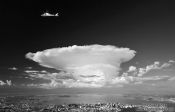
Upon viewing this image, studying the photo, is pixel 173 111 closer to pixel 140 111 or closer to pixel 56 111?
pixel 140 111

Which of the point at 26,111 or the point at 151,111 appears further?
the point at 151,111

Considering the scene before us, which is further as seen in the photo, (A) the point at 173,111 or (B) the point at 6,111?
(A) the point at 173,111

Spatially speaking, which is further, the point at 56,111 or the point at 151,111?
the point at 151,111

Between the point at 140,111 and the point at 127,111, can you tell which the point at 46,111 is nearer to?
the point at 127,111

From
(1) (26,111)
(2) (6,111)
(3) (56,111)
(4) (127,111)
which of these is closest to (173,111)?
(4) (127,111)

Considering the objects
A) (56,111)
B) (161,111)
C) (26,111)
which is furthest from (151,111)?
(26,111)

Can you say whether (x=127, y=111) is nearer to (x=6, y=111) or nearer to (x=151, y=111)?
(x=151, y=111)

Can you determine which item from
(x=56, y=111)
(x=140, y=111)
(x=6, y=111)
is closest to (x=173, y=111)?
(x=140, y=111)
